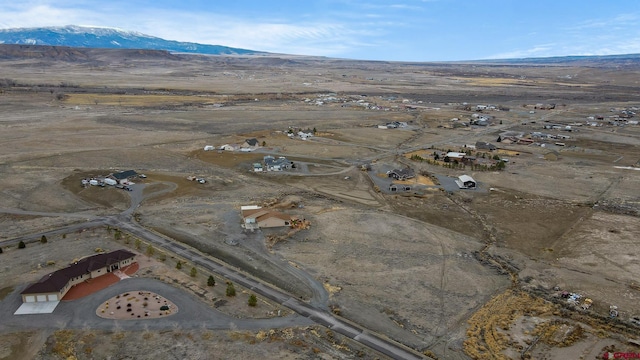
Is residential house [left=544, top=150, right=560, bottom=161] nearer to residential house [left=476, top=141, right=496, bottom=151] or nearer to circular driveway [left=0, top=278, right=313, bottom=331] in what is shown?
residential house [left=476, top=141, right=496, bottom=151]

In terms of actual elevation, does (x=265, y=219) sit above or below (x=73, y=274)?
above

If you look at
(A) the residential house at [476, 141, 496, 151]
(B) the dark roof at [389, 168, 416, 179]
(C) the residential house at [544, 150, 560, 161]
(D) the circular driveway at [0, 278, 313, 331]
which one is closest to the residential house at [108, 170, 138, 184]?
(D) the circular driveway at [0, 278, 313, 331]

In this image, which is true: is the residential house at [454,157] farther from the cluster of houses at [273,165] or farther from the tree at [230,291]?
the tree at [230,291]

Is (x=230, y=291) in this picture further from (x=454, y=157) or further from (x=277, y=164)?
(x=454, y=157)

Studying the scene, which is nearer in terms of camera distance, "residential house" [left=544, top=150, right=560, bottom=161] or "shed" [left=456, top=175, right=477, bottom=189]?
"shed" [left=456, top=175, right=477, bottom=189]

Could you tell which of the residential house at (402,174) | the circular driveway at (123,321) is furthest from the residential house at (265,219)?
the residential house at (402,174)

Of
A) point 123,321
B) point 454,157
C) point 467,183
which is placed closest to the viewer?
point 123,321

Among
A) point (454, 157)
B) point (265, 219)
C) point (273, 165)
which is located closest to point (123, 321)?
point (265, 219)
